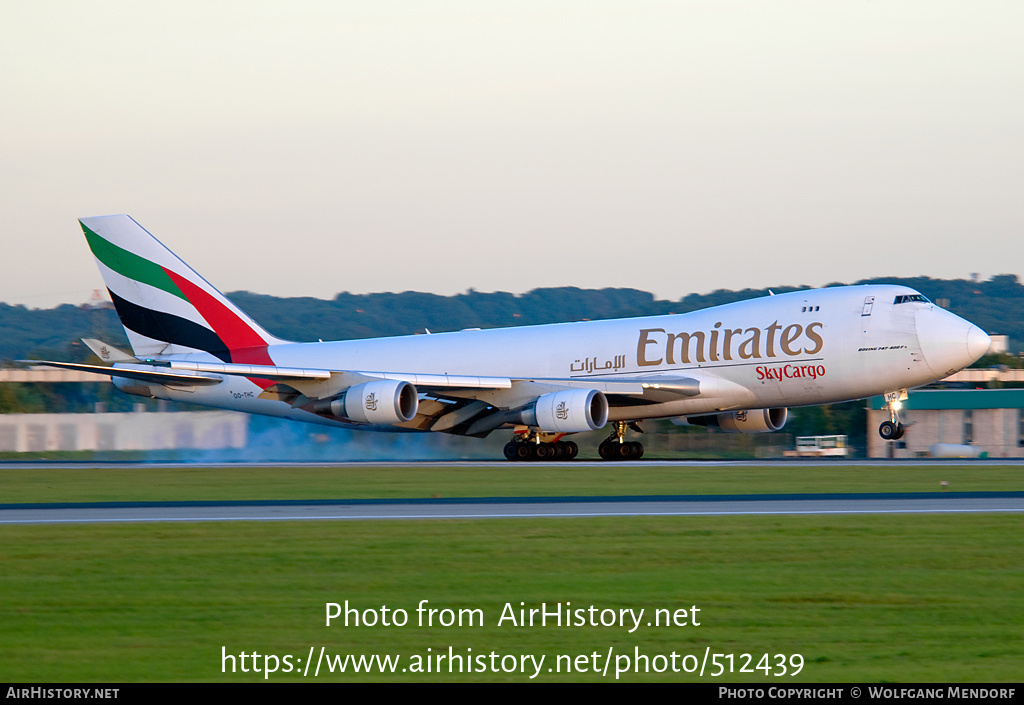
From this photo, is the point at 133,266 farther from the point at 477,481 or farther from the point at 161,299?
the point at 477,481

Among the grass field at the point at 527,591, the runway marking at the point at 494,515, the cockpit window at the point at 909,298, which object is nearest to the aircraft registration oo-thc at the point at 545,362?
the cockpit window at the point at 909,298

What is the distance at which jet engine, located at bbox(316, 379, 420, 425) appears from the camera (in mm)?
37312

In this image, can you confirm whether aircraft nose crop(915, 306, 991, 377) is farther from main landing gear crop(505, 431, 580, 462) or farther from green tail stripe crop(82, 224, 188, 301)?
green tail stripe crop(82, 224, 188, 301)

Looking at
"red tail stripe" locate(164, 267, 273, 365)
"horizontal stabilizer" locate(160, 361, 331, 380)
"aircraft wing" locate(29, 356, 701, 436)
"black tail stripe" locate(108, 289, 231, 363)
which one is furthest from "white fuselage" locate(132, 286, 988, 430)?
"black tail stripe" locate(108, 289, 231, 363)

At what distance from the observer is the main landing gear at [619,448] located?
4017 centimetres

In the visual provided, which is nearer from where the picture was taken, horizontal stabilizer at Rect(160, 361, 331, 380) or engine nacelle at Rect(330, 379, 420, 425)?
engine nacelle at Rect(330, 379, 420, 425)

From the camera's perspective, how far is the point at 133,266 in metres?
44.5

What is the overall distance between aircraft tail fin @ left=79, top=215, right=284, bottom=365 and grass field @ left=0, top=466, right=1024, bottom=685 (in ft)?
89.9

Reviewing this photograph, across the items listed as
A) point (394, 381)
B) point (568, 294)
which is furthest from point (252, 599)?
point (568, 294)

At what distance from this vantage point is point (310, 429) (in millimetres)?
46219

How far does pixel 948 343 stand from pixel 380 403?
17.6 metres

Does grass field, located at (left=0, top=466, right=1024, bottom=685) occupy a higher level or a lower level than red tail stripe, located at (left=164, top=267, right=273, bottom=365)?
lower

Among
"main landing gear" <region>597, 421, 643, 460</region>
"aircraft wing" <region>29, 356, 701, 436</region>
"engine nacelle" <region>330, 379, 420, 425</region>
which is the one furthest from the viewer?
"main landing gear" <region>597, 421, 643, 460</region>

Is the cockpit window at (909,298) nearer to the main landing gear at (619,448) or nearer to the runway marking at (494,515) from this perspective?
the main landing gear at (619,448)
